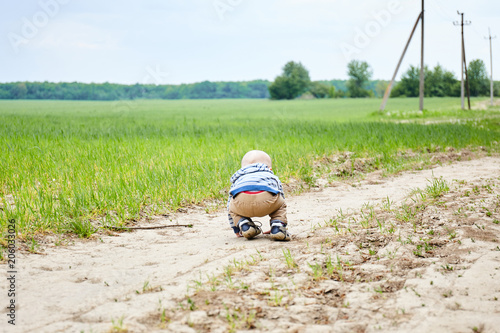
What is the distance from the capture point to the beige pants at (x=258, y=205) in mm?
5027

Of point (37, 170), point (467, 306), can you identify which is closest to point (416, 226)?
point (467, 306)

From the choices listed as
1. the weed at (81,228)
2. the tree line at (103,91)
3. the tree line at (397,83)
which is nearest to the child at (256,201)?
the weed at (81,228)

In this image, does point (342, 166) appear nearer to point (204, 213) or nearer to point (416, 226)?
point (204, 213)

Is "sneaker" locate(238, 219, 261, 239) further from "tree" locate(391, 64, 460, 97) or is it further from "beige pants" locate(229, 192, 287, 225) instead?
"tree" locate(391, 64, 460, 97)

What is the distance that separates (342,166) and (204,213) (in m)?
3.91

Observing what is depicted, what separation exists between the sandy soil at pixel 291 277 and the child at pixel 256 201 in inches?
6.2

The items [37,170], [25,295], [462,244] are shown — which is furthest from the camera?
[37,170]

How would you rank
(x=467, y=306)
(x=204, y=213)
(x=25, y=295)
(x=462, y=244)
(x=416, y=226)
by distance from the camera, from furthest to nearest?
(x=204, y=213) < (x=416, y=226) < (x=462, y=244) < (x=25, y=295) < (x=467, y=306)

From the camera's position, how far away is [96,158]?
30.6 ft

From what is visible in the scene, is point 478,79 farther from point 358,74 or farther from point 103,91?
point 103,91

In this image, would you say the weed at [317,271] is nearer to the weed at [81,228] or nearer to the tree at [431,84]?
the weed at [81,228]

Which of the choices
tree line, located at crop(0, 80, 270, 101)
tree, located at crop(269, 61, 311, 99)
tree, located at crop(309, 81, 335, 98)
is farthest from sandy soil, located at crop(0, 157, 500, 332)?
tree, located at crop(309, 81, 335, 98)

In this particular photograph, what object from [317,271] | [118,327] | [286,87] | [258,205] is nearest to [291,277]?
[317,271]

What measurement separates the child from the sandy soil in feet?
0.51
